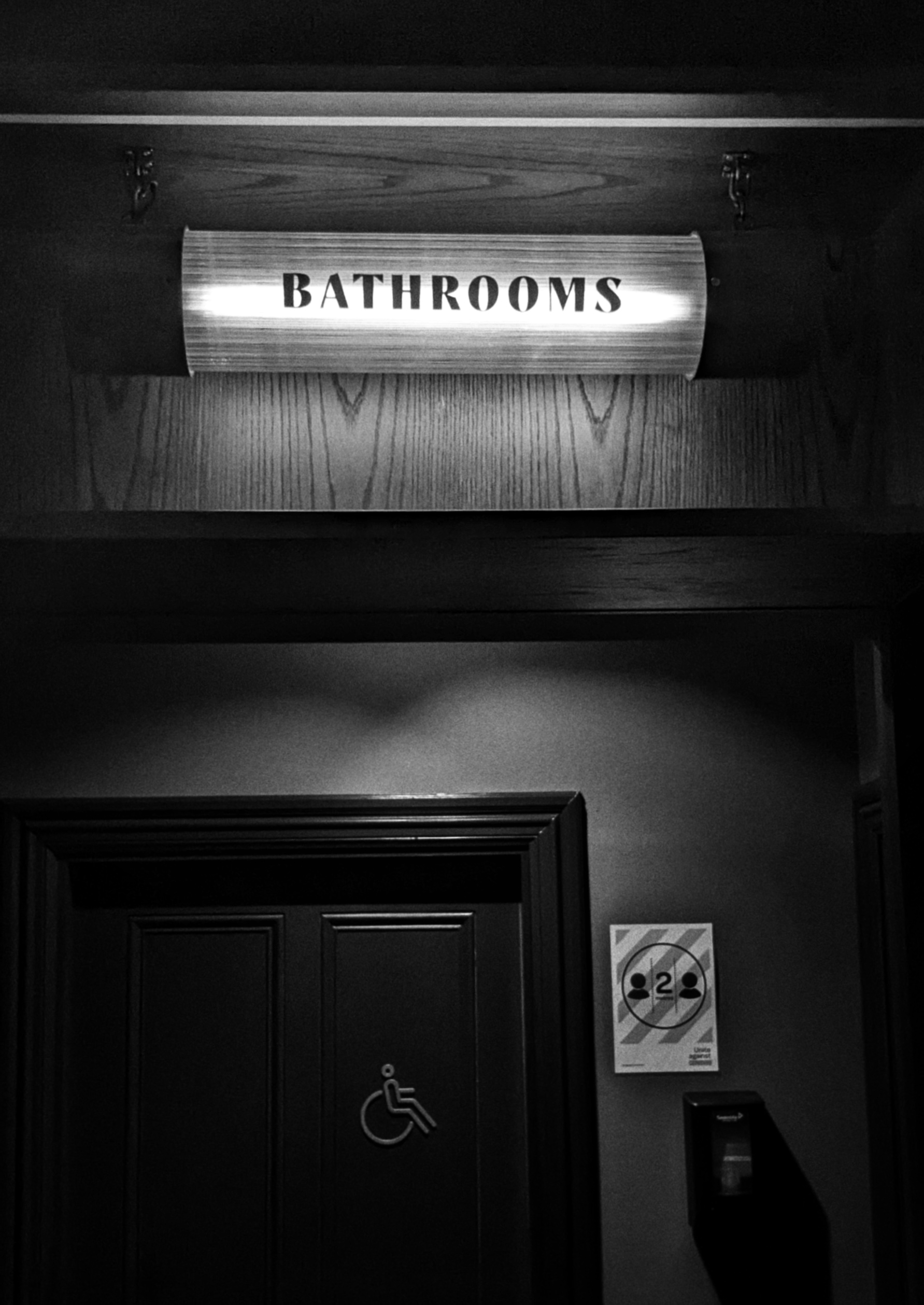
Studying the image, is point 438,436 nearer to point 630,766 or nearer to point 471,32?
point 471,32

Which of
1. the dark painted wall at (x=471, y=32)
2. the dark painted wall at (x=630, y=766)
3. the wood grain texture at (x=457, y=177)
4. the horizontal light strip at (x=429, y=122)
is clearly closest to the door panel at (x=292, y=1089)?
the dark painted wall at (x=630, y=766)

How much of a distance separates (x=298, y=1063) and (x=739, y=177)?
2272 mm

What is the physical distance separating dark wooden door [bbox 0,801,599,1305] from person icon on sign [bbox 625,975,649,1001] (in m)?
0.10

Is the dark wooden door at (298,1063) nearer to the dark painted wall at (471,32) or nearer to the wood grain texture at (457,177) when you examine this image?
the wood grain texture at (457,177)

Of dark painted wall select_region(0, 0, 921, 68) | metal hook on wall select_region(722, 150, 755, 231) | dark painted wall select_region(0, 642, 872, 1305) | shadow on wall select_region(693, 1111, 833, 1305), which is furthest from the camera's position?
dark painted wall select_region(0, 642, 872, 1305)

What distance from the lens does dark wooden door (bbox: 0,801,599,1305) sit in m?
3.36

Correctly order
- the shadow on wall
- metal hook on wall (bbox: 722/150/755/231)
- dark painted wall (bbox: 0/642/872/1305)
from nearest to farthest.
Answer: metal hook on wall (bbox: 722/150/755/231) → the shadow on wall → dark painted wall (bbox: 0/642/872/1305)

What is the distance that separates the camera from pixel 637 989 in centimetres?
335

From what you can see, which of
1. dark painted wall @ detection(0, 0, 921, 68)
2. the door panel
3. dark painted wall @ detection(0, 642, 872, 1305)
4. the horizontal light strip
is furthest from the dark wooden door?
dark painted wall @ detection(0, 0, 921, 68)

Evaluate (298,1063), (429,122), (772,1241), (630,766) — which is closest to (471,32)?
(429,122)

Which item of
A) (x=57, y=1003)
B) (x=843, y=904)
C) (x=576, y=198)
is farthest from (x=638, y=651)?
(x=576, y=198)

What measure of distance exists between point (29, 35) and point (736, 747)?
7.73 feet

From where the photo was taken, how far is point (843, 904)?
3441 mm

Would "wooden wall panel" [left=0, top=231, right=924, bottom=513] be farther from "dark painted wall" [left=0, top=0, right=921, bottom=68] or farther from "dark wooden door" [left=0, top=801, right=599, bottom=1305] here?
"dark wooden door" [left=0, top=801, right=599, bottom=1305]
